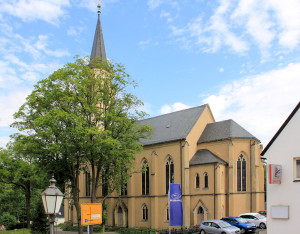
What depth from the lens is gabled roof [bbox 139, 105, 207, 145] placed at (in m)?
41.8

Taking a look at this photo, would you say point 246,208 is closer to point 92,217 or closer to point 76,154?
point 76,154

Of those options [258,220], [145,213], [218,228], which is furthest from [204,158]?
[218,228]

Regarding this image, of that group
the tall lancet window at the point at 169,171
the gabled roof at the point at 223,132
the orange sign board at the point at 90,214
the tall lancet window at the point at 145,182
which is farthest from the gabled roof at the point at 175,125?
the orange sign board at the point at 90,214

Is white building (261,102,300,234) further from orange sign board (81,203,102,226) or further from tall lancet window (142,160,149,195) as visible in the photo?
tall lancet window (142,160,149,195)

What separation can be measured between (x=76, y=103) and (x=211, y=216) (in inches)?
705

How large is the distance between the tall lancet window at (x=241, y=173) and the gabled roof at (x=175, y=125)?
6555mm

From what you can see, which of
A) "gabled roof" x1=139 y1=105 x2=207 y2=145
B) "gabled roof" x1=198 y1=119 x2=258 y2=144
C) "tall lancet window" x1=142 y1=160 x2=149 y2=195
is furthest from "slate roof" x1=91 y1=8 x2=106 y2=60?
"gabled roof" x1=198 y1=119 x2=258 y2=144

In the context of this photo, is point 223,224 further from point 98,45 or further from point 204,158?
point 98,45

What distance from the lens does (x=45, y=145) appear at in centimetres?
3123

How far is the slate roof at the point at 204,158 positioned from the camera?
3849 centimetres

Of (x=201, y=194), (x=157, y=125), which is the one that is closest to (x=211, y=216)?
→ (x=201, y=194)

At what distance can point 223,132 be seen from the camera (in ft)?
133

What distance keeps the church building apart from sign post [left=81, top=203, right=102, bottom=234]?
2215 centimetres

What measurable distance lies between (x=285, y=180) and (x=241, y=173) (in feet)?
71.3
